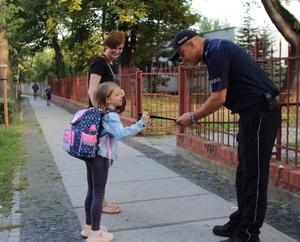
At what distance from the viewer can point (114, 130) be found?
10.4ft

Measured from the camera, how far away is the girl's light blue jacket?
3086 mm

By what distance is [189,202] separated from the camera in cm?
442

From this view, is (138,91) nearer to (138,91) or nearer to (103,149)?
(138,91)

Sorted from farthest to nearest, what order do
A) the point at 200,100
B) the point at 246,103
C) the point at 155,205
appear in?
the point at 200,100 < the point at 155,205 < the point at 246,103

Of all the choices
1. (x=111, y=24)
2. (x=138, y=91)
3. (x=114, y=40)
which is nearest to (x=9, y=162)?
(x=114, y=40)

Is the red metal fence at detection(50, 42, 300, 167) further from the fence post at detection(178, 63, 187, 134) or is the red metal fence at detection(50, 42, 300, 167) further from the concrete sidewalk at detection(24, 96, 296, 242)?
the concrete sidewalk at detection(24, 96, 296, 242)

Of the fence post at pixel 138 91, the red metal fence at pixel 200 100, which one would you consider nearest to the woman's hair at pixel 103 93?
the red metal fence at pixel 200 100

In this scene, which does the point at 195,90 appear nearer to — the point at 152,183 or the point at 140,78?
the point at 152,183

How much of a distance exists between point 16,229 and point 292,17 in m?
16.3

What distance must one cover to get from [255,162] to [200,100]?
135 inches

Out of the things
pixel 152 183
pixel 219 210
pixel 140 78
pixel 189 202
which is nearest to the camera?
pixel 219 210

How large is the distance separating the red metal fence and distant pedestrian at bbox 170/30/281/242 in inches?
51.3

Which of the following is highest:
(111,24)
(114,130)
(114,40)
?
(111,24)

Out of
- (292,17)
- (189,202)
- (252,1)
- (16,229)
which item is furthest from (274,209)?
(252,1)
